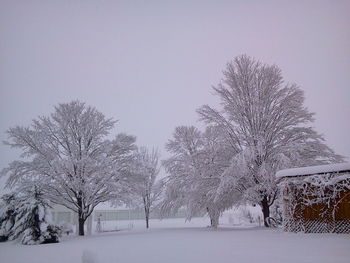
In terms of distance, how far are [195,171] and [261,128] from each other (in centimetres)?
553

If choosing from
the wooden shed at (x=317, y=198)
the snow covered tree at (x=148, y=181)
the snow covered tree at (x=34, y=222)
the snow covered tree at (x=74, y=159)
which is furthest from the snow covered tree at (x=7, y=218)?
the wooden shed at (x=317, y=198)

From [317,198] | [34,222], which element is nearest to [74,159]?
[34,222]

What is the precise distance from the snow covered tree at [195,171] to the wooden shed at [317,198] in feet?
17.0

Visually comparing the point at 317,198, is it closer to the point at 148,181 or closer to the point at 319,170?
the point at 319,170

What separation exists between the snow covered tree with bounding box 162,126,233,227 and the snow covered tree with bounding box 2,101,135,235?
430 cm

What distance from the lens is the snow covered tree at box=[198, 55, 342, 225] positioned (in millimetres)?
16719

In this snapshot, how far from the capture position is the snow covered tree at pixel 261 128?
1672 centimetres

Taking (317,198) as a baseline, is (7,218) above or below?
below

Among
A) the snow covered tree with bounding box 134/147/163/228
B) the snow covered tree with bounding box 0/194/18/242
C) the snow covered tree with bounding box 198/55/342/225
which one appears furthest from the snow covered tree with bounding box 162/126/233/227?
the snow covered tree with bounding box 0/194/18/242

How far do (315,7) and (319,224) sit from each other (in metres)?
57.8

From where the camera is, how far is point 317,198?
1283 cm

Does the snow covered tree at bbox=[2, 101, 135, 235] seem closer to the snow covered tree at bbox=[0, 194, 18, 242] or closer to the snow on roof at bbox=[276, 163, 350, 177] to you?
the snow covered tree at bbox=[0, 194, 18, 242]

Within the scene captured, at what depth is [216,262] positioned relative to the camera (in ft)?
20.9

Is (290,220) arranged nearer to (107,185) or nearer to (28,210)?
(107,185)
